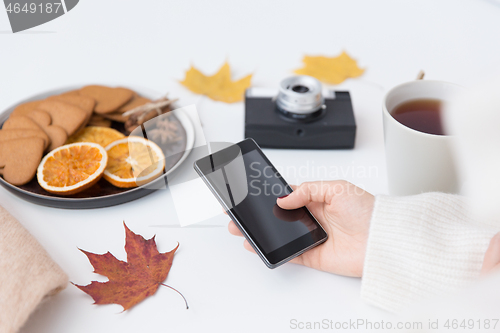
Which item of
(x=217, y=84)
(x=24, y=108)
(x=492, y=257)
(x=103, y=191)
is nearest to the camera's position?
(x=492, y=257)

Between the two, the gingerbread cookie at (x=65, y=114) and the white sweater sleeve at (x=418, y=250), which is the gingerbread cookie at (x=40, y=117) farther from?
the white sweater sleeve at (x=418, y=250)

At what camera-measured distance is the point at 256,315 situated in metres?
0.58

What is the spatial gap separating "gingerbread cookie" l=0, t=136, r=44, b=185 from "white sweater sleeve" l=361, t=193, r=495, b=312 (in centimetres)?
55

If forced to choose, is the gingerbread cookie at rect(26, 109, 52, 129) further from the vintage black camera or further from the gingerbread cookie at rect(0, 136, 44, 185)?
the vintage black camera

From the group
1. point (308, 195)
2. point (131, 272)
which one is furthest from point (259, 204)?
point (131, 272)

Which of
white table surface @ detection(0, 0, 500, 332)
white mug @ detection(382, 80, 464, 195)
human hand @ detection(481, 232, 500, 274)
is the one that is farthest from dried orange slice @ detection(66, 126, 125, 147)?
human hand @ detection(481, 232, 500, 274)

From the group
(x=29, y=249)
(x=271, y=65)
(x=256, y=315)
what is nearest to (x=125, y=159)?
(x=29, y=249)

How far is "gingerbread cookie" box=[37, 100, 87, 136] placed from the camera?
0.79 meters

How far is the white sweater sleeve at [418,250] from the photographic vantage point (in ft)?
1.77

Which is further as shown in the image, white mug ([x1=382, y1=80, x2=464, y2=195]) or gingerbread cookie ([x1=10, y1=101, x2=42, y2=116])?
gingerbread cookie ([x1=10, y1=101, x2=42, y2=116])

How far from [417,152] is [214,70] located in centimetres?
57

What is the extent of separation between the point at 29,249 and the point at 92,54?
0.67m

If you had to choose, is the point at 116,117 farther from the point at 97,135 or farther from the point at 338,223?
the point at 338,223

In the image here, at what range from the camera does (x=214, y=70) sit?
40.9 inches
